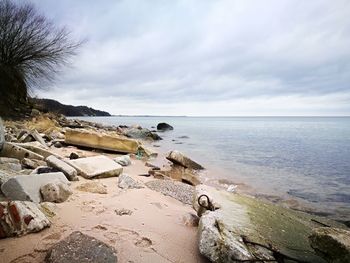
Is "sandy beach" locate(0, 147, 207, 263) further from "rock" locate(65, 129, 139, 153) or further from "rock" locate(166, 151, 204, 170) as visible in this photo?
"rock" locate(65, 129, 139, 153)

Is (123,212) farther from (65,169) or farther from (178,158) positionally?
(178,158)

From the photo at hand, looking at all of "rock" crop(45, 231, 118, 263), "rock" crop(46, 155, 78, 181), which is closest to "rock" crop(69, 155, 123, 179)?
"rock" crop(46, 155, 78, 181)

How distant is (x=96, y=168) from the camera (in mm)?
4988

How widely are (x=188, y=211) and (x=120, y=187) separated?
1.24 m

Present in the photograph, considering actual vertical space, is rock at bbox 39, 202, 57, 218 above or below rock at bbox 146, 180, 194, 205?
above

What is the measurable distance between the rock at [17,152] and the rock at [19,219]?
2942 mm

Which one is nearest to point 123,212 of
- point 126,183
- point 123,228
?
point 123,228

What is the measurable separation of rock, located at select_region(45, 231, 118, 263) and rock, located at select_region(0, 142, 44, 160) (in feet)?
10.8

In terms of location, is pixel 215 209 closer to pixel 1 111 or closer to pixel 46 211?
pixel 46 211

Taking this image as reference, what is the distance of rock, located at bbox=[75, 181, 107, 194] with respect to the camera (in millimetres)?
3916

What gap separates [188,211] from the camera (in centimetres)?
380

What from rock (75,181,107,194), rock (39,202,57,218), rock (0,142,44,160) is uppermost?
rock (0,142,44,160)

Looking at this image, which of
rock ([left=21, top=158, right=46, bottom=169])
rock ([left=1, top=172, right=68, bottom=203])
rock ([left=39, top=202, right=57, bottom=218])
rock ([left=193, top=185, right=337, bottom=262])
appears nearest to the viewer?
rock ([left=193, top=185, right=337, bottom=262])

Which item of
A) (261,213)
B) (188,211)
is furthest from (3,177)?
(261,213)
